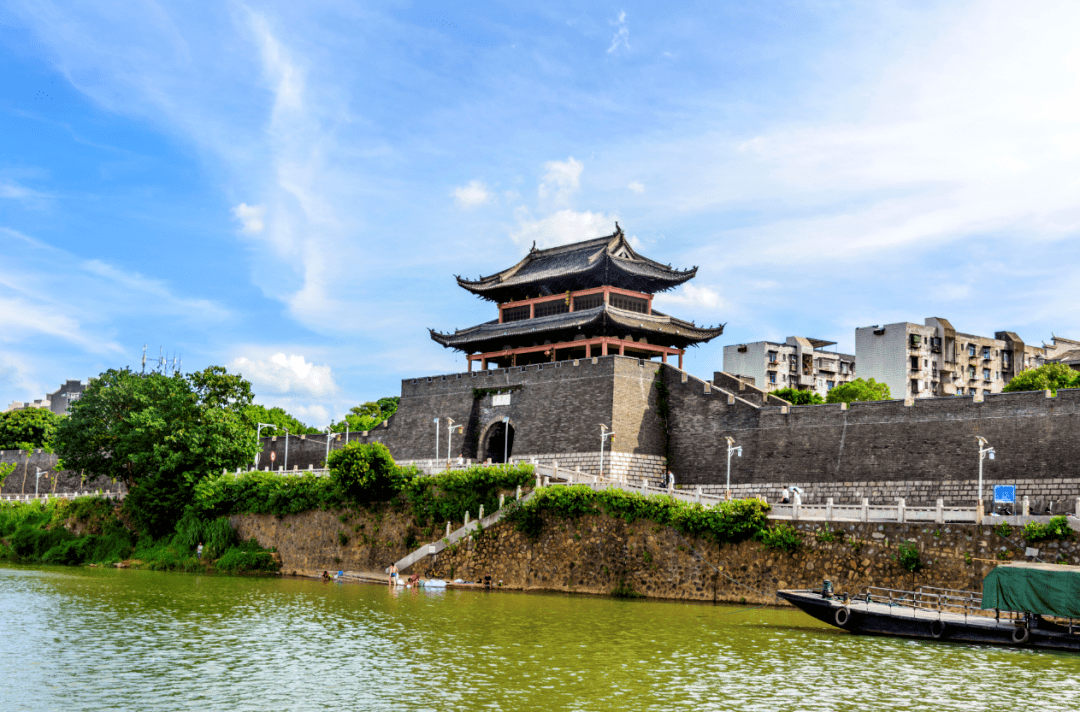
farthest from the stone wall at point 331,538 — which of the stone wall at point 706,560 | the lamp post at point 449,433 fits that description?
the lamp post at point 449,433

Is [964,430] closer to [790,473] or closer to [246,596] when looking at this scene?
[790,473]

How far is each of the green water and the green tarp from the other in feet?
3.57

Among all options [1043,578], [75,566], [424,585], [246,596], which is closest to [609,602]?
[424,585]

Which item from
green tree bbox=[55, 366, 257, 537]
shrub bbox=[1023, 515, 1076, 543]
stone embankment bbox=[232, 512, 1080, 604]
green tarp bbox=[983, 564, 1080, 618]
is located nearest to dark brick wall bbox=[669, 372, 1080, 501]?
shrub bbox=[1023, 515, 1076, 543]

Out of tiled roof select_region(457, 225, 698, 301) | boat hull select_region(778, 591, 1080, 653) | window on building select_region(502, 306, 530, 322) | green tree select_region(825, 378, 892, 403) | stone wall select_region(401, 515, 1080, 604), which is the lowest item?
boat hull select_region(778, 591, 1080, 653)

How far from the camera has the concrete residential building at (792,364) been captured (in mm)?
95250

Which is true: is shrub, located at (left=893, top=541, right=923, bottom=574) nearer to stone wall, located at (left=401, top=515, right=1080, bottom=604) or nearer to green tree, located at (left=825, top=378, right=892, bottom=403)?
stone wall, located at (left=401, top=515, right=1080, bottom=604)

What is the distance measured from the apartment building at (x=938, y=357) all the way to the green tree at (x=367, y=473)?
53509 mm

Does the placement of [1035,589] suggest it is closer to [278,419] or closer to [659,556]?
[659,556]

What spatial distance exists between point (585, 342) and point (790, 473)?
1456 cm

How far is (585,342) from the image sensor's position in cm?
5459

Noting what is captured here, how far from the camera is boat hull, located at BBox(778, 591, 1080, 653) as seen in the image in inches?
962

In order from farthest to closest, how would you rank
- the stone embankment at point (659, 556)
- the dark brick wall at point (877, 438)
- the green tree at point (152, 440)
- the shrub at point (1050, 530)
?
the green tree at point (152, 440)
the dark brick wall at point (877, 438)
the stone embankment at point (659, 556)
the shrub at point (1050, 530)

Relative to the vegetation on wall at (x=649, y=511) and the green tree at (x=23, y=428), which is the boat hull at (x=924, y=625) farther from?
the green tree at (x=23, y=428)
